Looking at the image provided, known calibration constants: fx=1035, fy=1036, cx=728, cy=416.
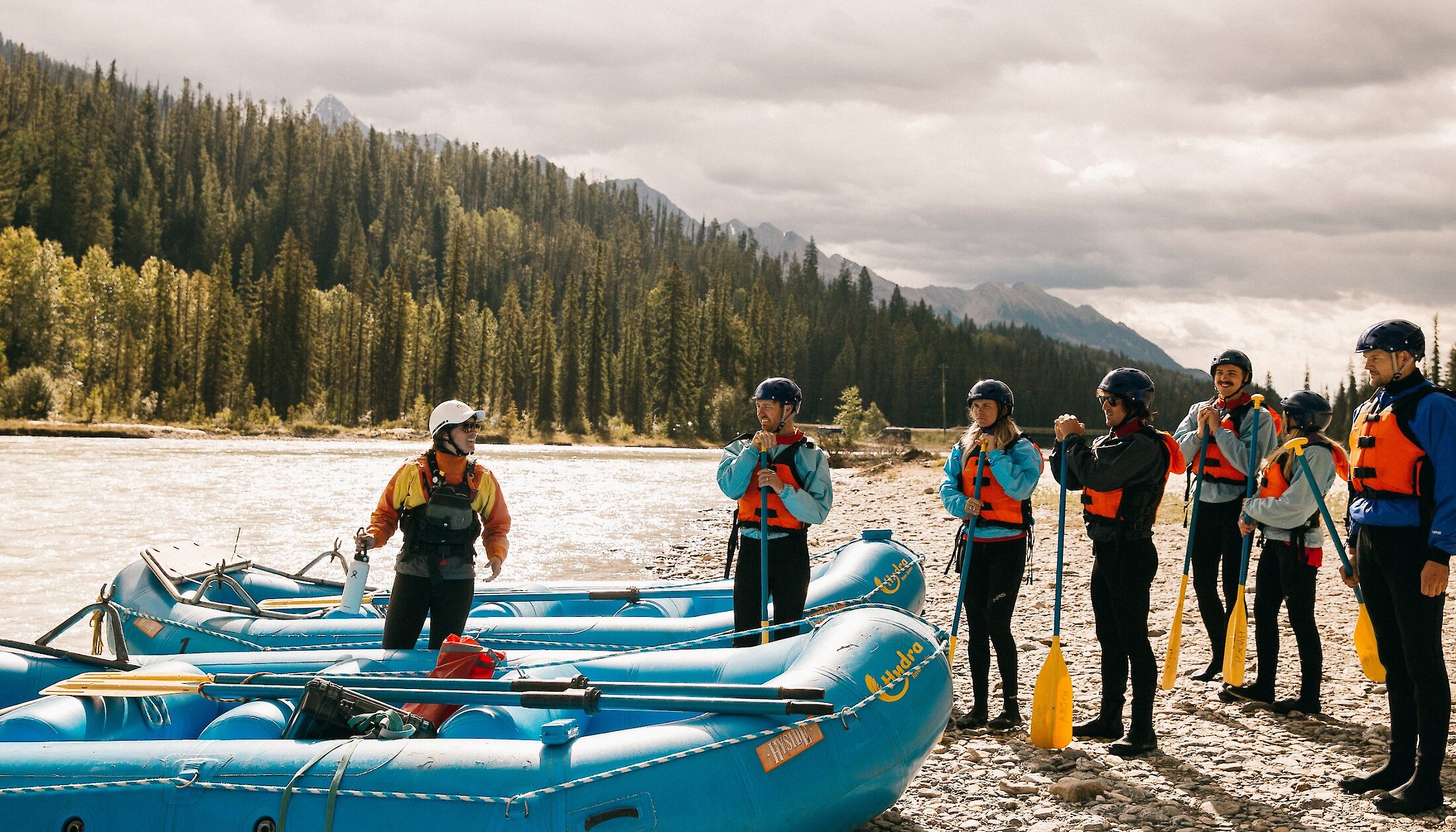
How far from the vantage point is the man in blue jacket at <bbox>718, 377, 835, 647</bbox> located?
6480mm

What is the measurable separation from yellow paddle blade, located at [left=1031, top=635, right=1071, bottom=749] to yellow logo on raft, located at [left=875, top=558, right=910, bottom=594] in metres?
2.64

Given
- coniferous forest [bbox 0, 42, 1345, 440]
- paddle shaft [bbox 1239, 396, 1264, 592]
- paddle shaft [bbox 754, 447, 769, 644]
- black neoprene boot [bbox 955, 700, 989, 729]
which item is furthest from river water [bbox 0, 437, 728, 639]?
coniferous forest [bbox 0, 42, 1345, 440]

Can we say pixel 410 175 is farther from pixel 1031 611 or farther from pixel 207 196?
pixel 1031 611

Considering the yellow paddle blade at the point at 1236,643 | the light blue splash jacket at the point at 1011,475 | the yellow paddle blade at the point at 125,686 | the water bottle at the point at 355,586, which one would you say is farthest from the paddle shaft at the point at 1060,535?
the yellow paddle blade at the point at 125,686

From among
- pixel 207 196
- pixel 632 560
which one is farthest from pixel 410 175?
pixel 632 560

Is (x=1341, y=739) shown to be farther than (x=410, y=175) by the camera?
No

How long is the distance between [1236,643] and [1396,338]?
8.11 ft

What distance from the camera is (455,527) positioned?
6.28 m

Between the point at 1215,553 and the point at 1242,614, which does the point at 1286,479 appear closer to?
the point at 1215,553

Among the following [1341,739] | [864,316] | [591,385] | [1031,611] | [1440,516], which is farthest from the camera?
[864,316]

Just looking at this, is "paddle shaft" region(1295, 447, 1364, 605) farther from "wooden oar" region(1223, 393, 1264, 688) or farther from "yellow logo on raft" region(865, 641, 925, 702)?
"yellow logo on raft" region(865, 641, 925, 702)

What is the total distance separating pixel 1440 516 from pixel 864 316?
130 metres

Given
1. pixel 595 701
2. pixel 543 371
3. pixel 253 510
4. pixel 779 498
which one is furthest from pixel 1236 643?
pixel 543 371

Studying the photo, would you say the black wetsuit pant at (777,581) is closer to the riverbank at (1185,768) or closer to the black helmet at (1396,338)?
the riverbank at (1185,768)
